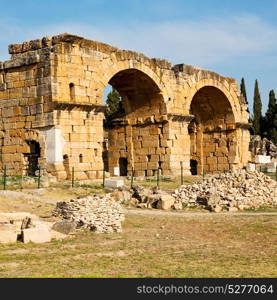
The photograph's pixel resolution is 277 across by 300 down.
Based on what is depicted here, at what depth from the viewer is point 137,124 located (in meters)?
25.7

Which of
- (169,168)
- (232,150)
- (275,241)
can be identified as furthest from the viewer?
(232,150)

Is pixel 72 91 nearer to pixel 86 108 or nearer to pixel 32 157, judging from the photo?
pixel 86 108

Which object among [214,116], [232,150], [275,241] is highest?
[214,116]

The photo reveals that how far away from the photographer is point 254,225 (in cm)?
1189

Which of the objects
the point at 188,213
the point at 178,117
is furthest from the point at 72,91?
the point at 188,213

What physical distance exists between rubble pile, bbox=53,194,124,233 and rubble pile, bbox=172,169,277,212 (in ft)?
14.3

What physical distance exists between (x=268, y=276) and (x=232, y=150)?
23971 mm

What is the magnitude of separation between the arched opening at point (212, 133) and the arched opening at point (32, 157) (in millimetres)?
12963

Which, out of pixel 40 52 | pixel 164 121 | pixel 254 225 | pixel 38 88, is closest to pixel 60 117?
pixel 38 88

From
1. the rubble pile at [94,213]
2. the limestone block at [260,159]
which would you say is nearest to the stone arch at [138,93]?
the rubble pile at [94,213]

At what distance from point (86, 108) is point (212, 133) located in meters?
13.0

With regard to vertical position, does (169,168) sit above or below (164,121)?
below

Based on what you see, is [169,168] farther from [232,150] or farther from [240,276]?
[240,276]

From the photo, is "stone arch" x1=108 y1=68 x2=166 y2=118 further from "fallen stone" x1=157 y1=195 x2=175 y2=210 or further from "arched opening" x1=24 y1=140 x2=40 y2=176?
"fallen stone" x1=157 y1=195 x2=175 y2=210
